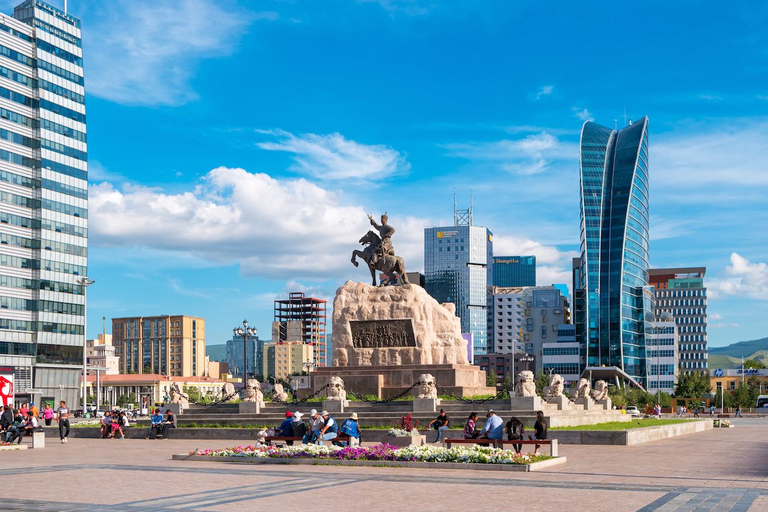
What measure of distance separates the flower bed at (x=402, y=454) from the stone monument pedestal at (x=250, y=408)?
14.7 meters

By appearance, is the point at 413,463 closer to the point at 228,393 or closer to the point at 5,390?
the point at 5,390

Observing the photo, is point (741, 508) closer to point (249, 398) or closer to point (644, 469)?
point (644, 469)

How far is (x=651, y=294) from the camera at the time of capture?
180 m

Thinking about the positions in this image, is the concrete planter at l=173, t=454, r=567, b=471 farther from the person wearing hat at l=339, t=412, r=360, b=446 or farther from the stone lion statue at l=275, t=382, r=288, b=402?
the stone lion statue at l=275, t=382, r=288, b=402

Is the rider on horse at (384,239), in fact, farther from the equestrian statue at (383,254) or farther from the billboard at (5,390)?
the billboard at (5,390)

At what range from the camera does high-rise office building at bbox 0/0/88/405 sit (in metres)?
94.7

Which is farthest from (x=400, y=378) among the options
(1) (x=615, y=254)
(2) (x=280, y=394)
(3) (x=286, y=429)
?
(1) (x=615, y=254)

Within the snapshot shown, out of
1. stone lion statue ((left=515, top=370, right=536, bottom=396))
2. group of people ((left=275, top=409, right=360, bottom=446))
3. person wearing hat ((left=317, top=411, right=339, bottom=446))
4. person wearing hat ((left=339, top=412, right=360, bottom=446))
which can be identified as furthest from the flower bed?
stone lion statue ((left=515, top=370, right=536, bottom=396))

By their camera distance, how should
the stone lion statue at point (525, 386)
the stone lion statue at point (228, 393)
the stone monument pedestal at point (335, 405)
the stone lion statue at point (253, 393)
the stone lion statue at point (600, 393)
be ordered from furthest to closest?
the stone lion statue at point (600, 393), the stone lion statue at point (228, 393), the stone lion statue at point (253, 393), the stone monument pedestal at point (335, 405), the stone lion statue at point (525, 386)

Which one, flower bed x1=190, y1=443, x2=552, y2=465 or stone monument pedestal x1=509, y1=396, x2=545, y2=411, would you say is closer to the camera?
flower bed x1=190, y1=443, x2=552, y2=465

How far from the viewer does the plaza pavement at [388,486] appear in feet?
47.6

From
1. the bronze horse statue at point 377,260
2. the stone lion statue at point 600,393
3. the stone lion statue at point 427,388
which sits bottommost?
the stone lion statue at point 600,393

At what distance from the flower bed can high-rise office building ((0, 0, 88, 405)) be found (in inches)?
2950

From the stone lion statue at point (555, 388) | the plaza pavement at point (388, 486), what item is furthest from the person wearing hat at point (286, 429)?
the stone lion statue at point (555, 388)
